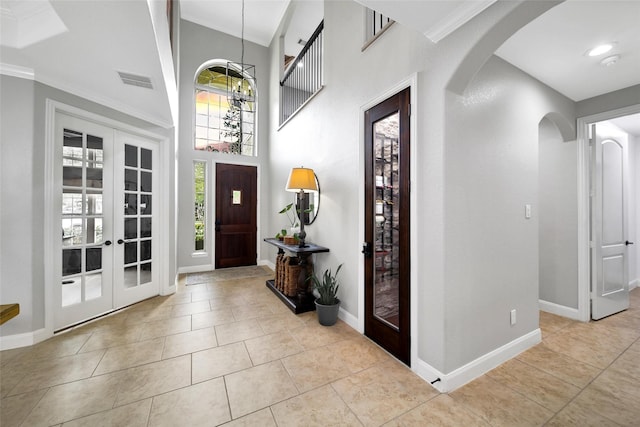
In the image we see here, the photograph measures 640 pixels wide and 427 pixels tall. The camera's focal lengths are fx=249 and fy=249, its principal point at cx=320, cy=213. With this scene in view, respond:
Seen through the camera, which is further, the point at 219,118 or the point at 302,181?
the point at 219,118

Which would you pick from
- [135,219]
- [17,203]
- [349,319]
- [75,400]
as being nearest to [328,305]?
[349,319]

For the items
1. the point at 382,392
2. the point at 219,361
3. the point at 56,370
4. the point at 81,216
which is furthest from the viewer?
the point at 81,216

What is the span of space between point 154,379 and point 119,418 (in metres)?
0.35

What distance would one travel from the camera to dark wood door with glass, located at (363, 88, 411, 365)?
202cm

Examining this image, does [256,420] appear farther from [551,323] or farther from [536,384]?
[551,323]

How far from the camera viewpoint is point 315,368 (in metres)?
1.99

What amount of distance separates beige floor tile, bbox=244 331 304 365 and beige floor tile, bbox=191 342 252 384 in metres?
0.07

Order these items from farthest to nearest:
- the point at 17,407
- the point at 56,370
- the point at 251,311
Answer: the point at 251,311
the point at 56,370
the point at 17,407

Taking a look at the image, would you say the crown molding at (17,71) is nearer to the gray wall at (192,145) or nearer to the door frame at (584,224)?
the gray wall at (192,145)

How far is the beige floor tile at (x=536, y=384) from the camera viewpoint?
65.8 inches

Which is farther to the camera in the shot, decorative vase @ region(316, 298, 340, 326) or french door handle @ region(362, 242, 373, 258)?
decorative vase @ region(316, 298, 340, 326)

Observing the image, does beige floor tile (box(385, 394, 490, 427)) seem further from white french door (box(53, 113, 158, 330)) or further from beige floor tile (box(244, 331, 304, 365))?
white french door (box(53, 113, 158, 330))

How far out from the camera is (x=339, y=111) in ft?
9.73

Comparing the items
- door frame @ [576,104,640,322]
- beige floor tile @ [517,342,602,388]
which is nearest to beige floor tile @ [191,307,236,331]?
beige floor tile @ [517,342,602,388]
